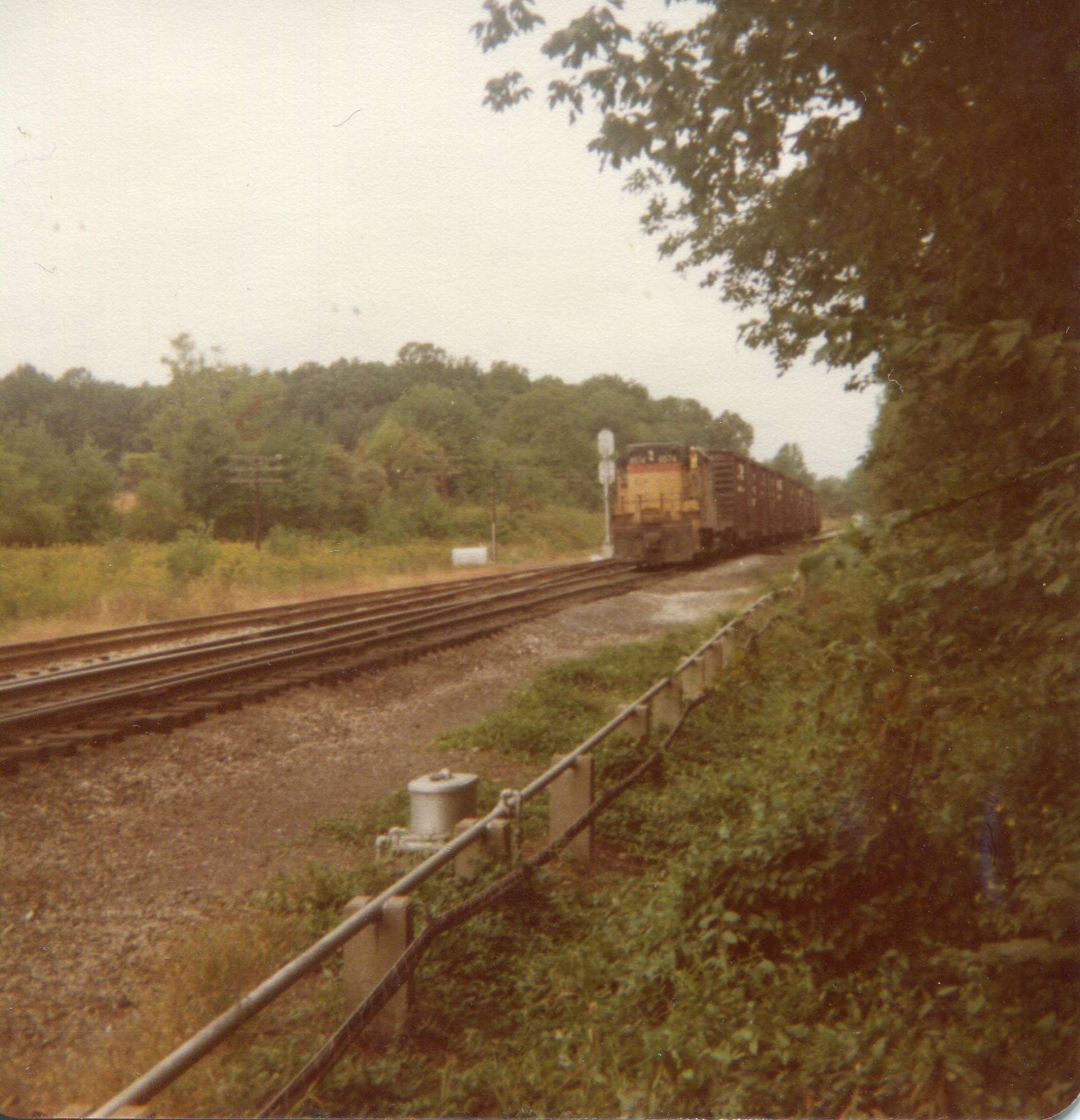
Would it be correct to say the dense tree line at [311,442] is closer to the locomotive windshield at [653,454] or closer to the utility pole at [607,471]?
the utility pole at [607,471]

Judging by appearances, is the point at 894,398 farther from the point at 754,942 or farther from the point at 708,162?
the point at 754,942

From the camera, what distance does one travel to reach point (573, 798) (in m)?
5.40

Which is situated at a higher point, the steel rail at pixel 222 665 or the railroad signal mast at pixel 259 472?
the railroad signal mast at pixel 259 472

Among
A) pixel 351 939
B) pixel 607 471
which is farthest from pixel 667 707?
pixel 607 471

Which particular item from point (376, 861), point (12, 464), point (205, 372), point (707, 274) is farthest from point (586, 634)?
point (205, 372)

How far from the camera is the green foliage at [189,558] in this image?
21.0 m

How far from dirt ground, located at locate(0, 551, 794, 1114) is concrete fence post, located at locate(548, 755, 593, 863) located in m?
1.35

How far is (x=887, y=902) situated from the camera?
3832 mm

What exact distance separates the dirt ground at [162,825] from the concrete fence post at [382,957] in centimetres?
102

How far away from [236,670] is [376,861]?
5.05 metres

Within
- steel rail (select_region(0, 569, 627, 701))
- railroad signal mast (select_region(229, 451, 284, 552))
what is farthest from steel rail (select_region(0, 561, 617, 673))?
railroad signal mast (select_region(229, 451, 284, 552))

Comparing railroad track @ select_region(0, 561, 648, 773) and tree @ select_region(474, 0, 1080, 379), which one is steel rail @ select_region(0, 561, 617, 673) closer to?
railroad track @ select_region(0, 561, 648, 773)

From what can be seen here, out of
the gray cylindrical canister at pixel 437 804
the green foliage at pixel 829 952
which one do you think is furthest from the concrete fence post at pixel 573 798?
the gray cylindrical canister at pixel 437 804

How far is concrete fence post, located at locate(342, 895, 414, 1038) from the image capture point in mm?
3277
